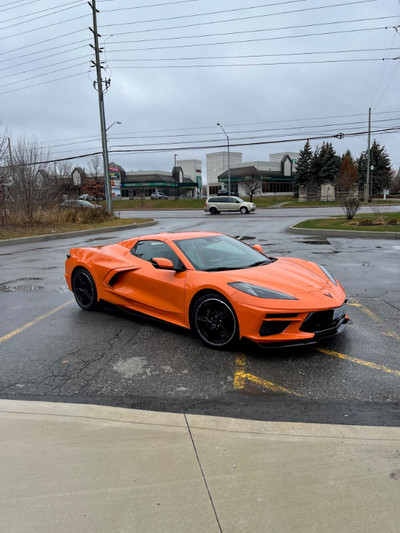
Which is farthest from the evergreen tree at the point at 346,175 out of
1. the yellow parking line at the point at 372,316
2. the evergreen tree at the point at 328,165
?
A: the yellow parking line at the point at 372,316

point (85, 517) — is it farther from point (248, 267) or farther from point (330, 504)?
point (248, 267)

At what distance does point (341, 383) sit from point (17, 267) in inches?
349

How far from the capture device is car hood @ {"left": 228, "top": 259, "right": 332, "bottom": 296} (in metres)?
3.88

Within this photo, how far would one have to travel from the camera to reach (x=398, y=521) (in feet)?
5.83

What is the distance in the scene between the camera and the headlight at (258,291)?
12.1 feet

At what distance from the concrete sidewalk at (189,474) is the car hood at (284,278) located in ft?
5.13

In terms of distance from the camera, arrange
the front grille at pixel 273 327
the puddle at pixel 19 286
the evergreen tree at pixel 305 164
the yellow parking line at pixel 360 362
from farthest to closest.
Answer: the evergreen tree at pixel 305 164
the puddle at pixel 19 286
the front grille at pixel 273 327
the yellow parking line at pixel 360 362

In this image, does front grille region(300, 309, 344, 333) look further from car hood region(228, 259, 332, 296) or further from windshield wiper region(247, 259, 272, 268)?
windshield wiper region(247, 259, 272, 268)

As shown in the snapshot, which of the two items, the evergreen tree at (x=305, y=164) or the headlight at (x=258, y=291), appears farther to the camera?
the evergreen tree at (x=305, y=164)

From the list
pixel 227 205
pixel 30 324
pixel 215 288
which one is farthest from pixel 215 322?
pixel 227 205

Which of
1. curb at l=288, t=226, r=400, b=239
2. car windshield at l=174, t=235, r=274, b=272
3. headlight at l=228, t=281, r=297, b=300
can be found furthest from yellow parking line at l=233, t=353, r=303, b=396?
curb at l=288, t=226, r=400, b=239

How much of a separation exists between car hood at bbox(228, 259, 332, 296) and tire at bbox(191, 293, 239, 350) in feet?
1.00

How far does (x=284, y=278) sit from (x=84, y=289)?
3119 millimetres

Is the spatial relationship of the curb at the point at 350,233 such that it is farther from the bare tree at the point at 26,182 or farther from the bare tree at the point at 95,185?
the bare tree at the point at 95,185
